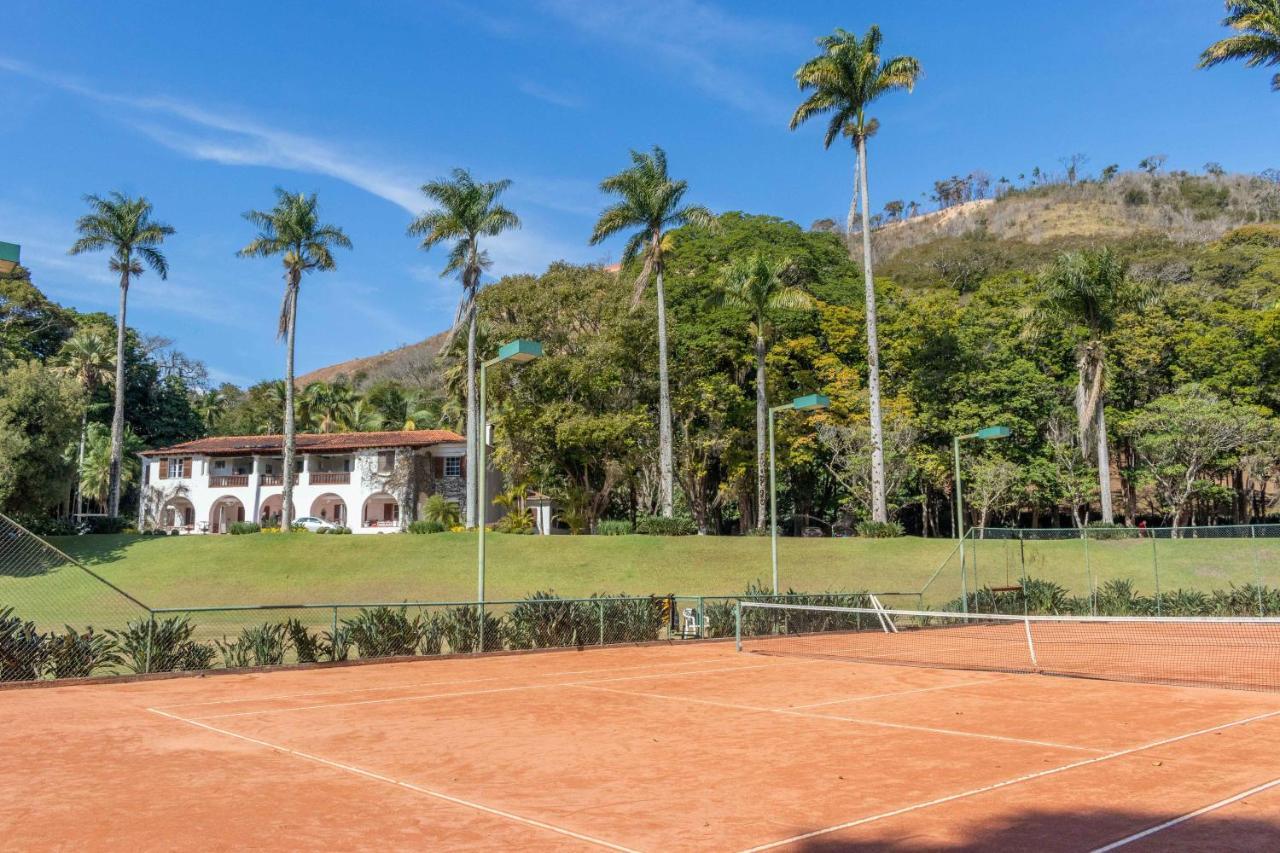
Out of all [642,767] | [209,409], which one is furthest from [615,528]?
[209,409]

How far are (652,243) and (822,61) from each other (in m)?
12.2

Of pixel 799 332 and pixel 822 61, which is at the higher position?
pixel 822 61

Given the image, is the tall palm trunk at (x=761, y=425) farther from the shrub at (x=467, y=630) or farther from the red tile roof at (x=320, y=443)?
the shrub at (x=467, y=630)

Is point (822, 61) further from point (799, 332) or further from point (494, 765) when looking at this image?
point (494, 765)

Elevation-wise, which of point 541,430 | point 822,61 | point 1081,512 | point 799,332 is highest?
point 822,61

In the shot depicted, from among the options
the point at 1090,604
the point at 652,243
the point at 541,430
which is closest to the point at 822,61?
the point at 652,243

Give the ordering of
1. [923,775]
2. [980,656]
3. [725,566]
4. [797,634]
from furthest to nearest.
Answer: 1. [725,566]
2. [797,634]
3. [980,656]
4. [923,775]

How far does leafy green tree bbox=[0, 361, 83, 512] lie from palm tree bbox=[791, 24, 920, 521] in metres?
39.4

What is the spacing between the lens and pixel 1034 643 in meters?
25.1

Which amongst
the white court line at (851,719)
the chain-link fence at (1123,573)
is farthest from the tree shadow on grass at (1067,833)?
the chain-link fence at (1123,573)

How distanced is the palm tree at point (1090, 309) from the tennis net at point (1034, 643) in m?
18.6

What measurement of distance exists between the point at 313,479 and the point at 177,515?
12.4 metres

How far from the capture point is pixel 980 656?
70.9 ft

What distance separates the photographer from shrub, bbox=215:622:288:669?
746 inches
